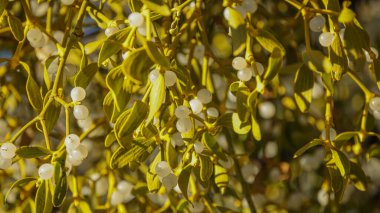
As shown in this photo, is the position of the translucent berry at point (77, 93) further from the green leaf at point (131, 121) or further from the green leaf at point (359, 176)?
the green leaf at point (359, 176)

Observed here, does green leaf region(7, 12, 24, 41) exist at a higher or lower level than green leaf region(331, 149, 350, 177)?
higher

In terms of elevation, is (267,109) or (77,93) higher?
(77,93)

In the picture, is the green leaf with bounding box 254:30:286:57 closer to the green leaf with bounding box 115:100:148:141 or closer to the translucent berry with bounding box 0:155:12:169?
the green leaf with bounding box 115:100:148:141

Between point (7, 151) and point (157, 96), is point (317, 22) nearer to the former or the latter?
point (157, 96)

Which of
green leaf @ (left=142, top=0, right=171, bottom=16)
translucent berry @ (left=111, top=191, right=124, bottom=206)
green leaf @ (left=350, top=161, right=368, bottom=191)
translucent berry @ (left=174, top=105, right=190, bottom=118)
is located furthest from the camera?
translucent berry @ (left=111, top=191, right=124, bottom=206)

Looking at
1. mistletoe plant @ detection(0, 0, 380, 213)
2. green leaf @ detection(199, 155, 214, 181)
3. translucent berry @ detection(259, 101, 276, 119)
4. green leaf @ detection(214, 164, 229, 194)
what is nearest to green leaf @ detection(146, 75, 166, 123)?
mistletoe plant @ detection(0, 0, 380, 213)

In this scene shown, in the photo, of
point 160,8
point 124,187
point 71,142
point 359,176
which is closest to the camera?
point 160,8

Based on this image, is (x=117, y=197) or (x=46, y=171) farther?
(x=117, y=197)

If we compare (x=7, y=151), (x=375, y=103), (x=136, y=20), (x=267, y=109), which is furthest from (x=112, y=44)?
(x=267, y=109)
